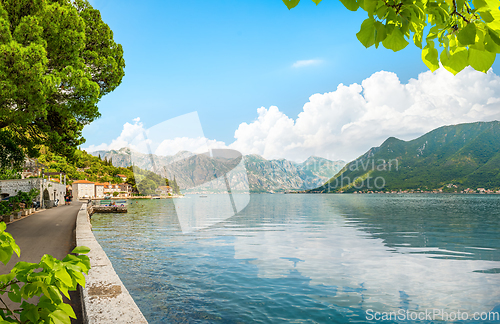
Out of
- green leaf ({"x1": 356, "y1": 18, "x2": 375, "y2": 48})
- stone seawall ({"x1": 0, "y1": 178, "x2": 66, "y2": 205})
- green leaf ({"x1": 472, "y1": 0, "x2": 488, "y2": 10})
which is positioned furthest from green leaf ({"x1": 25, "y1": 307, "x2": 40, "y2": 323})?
stone seawall ({"x1": 0, "y1": 178, "x2": 66, "y2": 205})

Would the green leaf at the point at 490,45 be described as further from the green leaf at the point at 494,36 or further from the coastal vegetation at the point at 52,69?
the coastal vegetation at the point at 52,69

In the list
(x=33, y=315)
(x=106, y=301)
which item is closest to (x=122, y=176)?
(x=106, y=301)

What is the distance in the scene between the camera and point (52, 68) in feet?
50.3

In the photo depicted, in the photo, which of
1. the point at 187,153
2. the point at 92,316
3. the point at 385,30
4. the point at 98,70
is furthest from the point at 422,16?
the point at 98,70

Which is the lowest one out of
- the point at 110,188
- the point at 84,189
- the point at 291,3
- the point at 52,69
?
the point at 110,188

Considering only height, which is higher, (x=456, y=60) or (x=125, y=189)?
(x=456, y=60)

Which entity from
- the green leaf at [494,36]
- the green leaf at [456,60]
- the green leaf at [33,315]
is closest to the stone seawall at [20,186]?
the green leaf at [33,315]

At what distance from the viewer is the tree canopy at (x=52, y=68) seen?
12.4 m

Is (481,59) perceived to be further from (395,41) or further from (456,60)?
(395,41)

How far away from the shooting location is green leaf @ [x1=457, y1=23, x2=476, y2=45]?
5.20 ft

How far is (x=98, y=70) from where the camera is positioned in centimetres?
1802

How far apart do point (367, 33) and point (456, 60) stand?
62 cm

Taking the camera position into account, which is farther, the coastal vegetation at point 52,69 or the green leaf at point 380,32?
the coastal vegetation at point 52,69

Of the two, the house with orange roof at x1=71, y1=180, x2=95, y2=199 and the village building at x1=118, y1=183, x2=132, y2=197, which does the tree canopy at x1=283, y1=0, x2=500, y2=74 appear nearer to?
the house with orange roof at x1=71, y1=180, x2=95, y2=199
